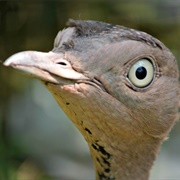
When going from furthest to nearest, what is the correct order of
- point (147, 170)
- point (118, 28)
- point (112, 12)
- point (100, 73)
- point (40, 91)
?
point (40, 91) → point (112, 12) → point (147, 170) → point (118, 28) → point (100, 73)

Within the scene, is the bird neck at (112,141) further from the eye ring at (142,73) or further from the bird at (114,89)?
the eye ring at (142,73)

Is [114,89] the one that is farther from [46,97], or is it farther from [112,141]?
[46,97]

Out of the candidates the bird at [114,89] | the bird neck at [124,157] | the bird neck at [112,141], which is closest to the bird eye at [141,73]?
the bird at [114,89]

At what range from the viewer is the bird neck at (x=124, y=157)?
273cm

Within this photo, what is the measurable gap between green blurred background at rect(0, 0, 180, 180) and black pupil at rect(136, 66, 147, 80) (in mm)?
2243

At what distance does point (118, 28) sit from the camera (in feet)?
8.80

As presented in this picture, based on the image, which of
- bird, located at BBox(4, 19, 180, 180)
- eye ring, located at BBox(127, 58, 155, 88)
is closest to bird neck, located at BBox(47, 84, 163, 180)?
bird, located at BBox(4, 19, 180, 180)

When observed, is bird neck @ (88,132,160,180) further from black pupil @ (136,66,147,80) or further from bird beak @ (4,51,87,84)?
bird beak @ (4,51,87,84)

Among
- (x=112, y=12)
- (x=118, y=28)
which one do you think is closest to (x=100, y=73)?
(x=118, y=28)

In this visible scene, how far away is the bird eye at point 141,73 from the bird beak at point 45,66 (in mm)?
287

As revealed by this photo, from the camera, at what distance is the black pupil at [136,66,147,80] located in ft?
8.61

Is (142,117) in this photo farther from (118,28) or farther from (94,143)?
(118,28)

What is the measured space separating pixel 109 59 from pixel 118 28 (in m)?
0.20

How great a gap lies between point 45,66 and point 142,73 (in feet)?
1.83
